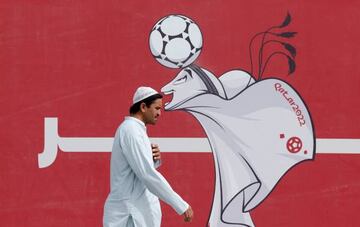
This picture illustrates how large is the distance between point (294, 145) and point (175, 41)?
4.06 ft

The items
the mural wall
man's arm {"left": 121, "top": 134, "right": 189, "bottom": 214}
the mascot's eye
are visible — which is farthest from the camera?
the mascot's eye

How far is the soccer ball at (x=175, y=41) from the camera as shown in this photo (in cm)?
627

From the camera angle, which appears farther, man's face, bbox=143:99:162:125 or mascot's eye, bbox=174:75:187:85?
mascot's eye, bbox=174:75:187:85

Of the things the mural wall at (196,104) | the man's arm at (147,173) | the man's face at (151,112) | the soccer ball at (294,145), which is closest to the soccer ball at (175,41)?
the mural wall at (196,104)

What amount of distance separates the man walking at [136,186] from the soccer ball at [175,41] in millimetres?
1961

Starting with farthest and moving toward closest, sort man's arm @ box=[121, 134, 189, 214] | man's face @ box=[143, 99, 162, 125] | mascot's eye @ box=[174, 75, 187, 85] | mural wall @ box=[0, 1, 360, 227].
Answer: mascot's eye @ box=[174, 75, 187, 85] → mural wall @ box=[0, 1, 360, 227] → man's face @ box=[143, 99, 162, 125] → man's arm @ box=[121, 134, 189, 214]

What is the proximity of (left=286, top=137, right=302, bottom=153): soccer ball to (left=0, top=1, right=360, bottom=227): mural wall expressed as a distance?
0.01 m

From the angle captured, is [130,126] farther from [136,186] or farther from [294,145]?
[294,145]

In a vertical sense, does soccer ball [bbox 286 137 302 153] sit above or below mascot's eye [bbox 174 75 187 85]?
below

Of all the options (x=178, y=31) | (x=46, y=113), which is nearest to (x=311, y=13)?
(x=178, y=31)

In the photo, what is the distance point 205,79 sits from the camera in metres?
6.32

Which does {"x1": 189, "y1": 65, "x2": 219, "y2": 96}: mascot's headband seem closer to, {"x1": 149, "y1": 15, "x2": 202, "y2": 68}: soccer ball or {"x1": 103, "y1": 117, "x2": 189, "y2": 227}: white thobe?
{"x1": 149, "y1": 15, "x2": 202, "y2": 68}: soccer ball

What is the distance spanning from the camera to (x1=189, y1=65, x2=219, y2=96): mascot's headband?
6.31 meters

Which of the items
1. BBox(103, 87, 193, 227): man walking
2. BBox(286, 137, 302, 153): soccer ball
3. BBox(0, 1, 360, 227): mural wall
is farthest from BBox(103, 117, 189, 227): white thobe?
BBox(286, 137, 302, 153): soccer ball
